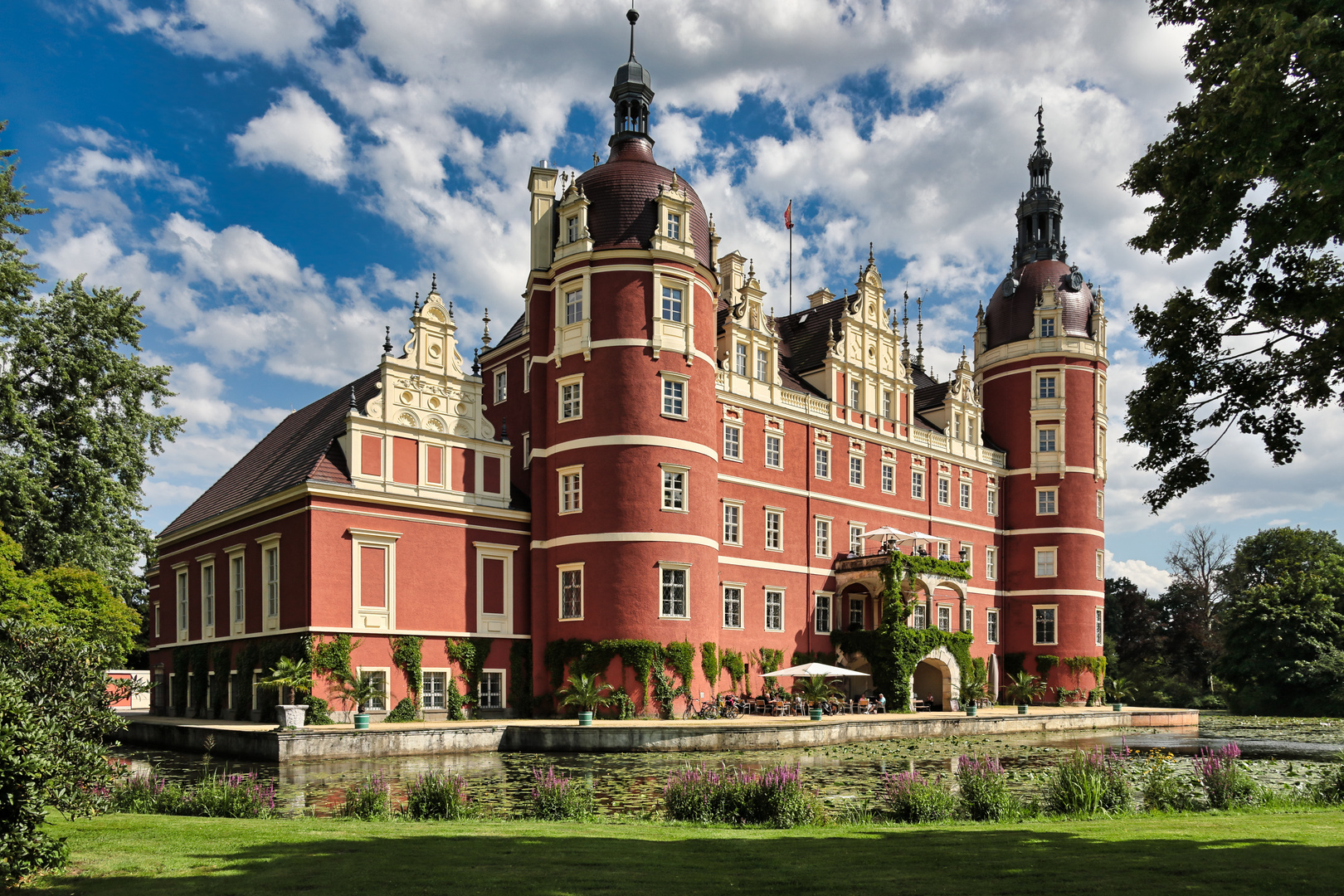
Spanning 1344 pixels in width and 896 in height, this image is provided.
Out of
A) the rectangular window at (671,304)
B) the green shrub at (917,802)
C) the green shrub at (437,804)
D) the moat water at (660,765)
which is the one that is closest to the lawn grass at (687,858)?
the green shrub at (917,802)

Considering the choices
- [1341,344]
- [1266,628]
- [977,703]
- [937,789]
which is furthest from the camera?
[1266,628]

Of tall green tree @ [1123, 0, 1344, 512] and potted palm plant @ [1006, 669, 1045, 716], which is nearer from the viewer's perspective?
tall green tree @ [1123, 0, 1344, 512]

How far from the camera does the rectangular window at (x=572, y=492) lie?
34062 millimetres

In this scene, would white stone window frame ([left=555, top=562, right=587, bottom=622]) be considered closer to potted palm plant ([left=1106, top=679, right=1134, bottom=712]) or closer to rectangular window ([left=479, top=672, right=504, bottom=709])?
rectangular window ([left=479, top=672, right=504, bottom=709])

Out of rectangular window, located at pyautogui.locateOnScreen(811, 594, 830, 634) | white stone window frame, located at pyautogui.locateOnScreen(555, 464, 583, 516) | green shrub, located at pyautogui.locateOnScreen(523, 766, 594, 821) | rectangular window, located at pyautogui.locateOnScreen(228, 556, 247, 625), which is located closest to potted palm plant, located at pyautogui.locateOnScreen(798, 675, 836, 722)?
rectangular window, located at pyautogui.locateOnScreen(811, 594, 830, 634)

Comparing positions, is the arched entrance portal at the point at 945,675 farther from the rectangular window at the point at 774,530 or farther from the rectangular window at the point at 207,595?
the rectangular window at the point at 207,595

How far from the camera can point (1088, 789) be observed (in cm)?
1446

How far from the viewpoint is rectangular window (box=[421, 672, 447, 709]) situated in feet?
102

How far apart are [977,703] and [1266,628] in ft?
66.4

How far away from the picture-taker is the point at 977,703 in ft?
144

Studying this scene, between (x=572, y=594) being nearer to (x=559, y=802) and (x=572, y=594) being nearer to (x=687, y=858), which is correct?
(x=559, y=802)

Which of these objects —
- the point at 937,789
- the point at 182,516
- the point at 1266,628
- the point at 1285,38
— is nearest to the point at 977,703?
the point at 1266,628

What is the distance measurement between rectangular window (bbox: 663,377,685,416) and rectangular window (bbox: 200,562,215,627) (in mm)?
17073

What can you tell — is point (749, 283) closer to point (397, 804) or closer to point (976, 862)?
point (397, 804)
